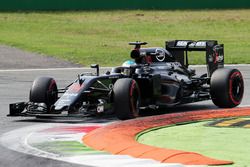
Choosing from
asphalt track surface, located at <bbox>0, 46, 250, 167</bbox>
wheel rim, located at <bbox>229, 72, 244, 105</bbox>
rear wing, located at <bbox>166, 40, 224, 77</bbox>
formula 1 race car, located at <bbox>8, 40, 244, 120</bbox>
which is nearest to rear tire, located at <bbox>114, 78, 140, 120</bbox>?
formula 1 race car, located at <bbox>8, 40, 244, 120</bbox>

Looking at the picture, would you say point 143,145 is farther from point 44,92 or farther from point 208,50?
point 208,50

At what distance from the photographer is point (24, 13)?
46750mm

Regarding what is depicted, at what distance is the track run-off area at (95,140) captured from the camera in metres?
9.22

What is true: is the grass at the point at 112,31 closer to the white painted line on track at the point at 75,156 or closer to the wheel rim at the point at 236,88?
the wheel rim at the point at 236,88

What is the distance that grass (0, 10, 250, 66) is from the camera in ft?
98.3

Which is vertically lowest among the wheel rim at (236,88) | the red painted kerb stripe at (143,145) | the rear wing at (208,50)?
the red painted kerb stripe at (143,145)

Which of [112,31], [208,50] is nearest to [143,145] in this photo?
[208,50]

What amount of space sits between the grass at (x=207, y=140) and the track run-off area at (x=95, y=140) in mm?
232

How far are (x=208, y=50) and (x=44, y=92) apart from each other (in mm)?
3583

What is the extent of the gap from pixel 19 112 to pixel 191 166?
18.5 ft

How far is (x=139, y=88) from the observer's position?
14.3 meters

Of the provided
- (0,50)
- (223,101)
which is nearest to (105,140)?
(223,101)

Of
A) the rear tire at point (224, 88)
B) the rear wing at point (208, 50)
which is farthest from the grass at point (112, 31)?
the rear tire at point (224, 88)

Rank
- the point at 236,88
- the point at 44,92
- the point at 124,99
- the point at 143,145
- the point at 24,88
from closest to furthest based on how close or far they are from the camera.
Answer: the point at 143,145
the point at 124,99
the point at 44,92
the point at 236,88
the point at 24,88
